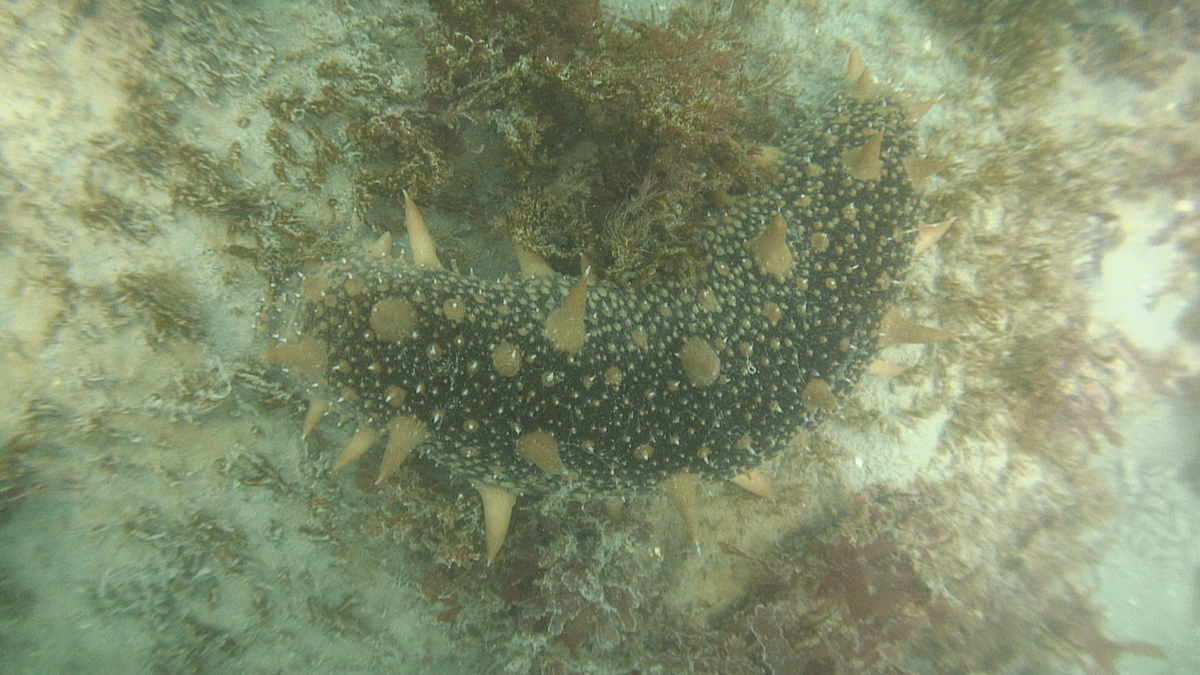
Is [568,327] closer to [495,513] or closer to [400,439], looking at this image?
[400,439]

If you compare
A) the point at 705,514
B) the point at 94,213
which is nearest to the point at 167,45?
the point at 94,213

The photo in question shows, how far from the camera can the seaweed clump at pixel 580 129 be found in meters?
2.33

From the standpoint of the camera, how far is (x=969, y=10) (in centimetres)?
309

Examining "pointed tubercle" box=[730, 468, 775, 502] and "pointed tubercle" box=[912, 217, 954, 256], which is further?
"pointed tubercle" box=[912, 217, 954, 256]

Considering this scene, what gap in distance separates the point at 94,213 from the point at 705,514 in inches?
136

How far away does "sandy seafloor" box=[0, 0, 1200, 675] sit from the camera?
6.79ft

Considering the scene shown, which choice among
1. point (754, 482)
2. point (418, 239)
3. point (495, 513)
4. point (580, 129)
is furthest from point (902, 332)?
point (418, 239)

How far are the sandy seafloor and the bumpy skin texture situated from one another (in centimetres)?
68

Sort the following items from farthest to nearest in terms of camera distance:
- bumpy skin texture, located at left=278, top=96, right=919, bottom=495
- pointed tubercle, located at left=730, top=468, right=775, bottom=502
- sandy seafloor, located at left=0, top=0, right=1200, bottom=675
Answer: pointed tubercle, located at left=730, top=468, right=775, bottom=502 < bumpy skin texture, located at left=278, top=96, right=919, bottom=495 < sandy seafloor, located at left=0, top=0, right=1200, bottom=675

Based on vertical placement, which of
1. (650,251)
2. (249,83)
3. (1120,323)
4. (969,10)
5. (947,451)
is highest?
(969,10)

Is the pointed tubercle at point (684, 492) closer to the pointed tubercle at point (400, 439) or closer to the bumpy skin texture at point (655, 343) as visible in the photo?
the bumpy skin texture at point (655, 343)

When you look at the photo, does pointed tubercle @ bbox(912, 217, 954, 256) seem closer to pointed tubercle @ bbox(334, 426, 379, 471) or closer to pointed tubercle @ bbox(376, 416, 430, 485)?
pointed tubercle @ bbox(376, 416, 430, 485)

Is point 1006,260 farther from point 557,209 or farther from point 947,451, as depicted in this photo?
point 557,209

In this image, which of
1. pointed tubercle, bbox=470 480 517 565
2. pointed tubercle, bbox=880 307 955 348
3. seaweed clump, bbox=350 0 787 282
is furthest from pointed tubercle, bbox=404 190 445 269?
pointed tubercle, bbox=880 307 955 348
